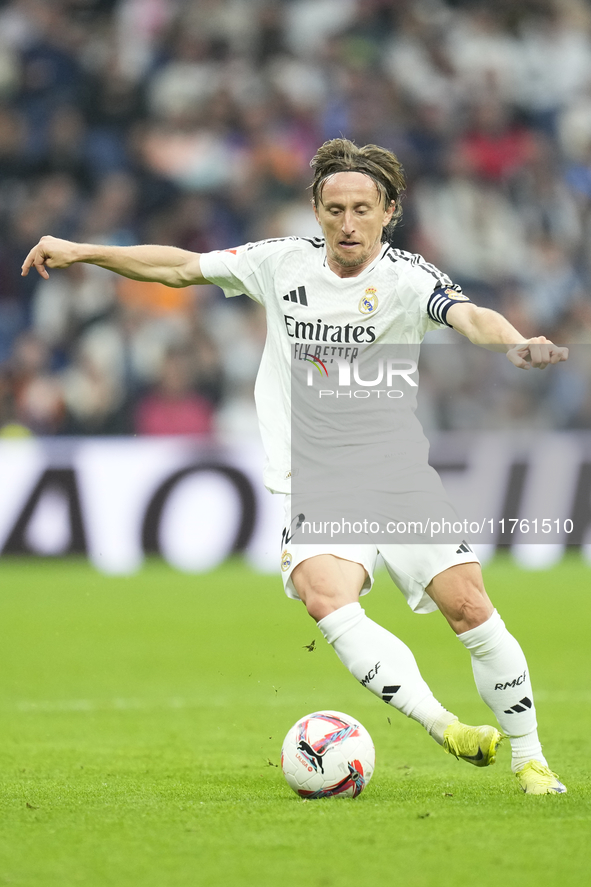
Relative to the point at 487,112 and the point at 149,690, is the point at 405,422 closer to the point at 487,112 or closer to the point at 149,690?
the point at 149,690

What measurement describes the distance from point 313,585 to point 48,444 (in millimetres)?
8020

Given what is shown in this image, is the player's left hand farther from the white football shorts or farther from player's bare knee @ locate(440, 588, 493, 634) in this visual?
player's bare knee @ locate(440, 588, 493, 634)

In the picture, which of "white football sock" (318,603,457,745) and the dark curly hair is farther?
the dark curly hair

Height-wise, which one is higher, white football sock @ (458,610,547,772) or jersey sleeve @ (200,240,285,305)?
jersey sleeve @ (200,240,285,305)

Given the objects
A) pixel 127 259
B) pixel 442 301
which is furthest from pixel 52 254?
pixel 442 301

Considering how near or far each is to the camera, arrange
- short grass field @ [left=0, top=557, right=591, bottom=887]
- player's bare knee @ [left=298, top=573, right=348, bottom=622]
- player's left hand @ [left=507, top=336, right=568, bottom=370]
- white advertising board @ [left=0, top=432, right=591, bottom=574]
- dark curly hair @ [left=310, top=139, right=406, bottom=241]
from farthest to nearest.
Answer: white advertising board @ [left=0, top=432, right=591, bottom=574]
dark curly hair @ [left=310, top=139, right=406, bottom=241]
player's bare knee @ [left=298, top=573, right=348, bottom=622]
player's left hand @ [left=507, top=336, right=568, bottom=370]
short grass field @ [left=0, top=557, right=591, bottom=887]

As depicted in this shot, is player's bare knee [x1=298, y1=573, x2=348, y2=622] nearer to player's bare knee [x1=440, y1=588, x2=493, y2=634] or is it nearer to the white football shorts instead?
the white football shorts

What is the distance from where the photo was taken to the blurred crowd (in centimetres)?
1368

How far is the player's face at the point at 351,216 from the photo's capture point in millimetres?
4824

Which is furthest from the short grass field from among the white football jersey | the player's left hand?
the player's left hand

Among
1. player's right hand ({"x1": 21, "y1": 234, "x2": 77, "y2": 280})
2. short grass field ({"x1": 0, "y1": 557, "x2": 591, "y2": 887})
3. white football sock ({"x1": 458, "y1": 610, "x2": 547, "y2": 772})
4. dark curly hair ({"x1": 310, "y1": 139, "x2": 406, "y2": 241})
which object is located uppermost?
dark curly hair ({"x1": 310, "y1": 139, "x2": 406, "y2": 241})

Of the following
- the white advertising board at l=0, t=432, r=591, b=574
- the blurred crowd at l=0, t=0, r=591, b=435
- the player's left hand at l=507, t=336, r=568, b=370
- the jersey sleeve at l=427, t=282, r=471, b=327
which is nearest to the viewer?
the player's left hand at l=507, t=336, r=568, b=370

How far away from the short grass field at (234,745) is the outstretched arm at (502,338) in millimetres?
1456

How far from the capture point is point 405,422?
16.5ft
